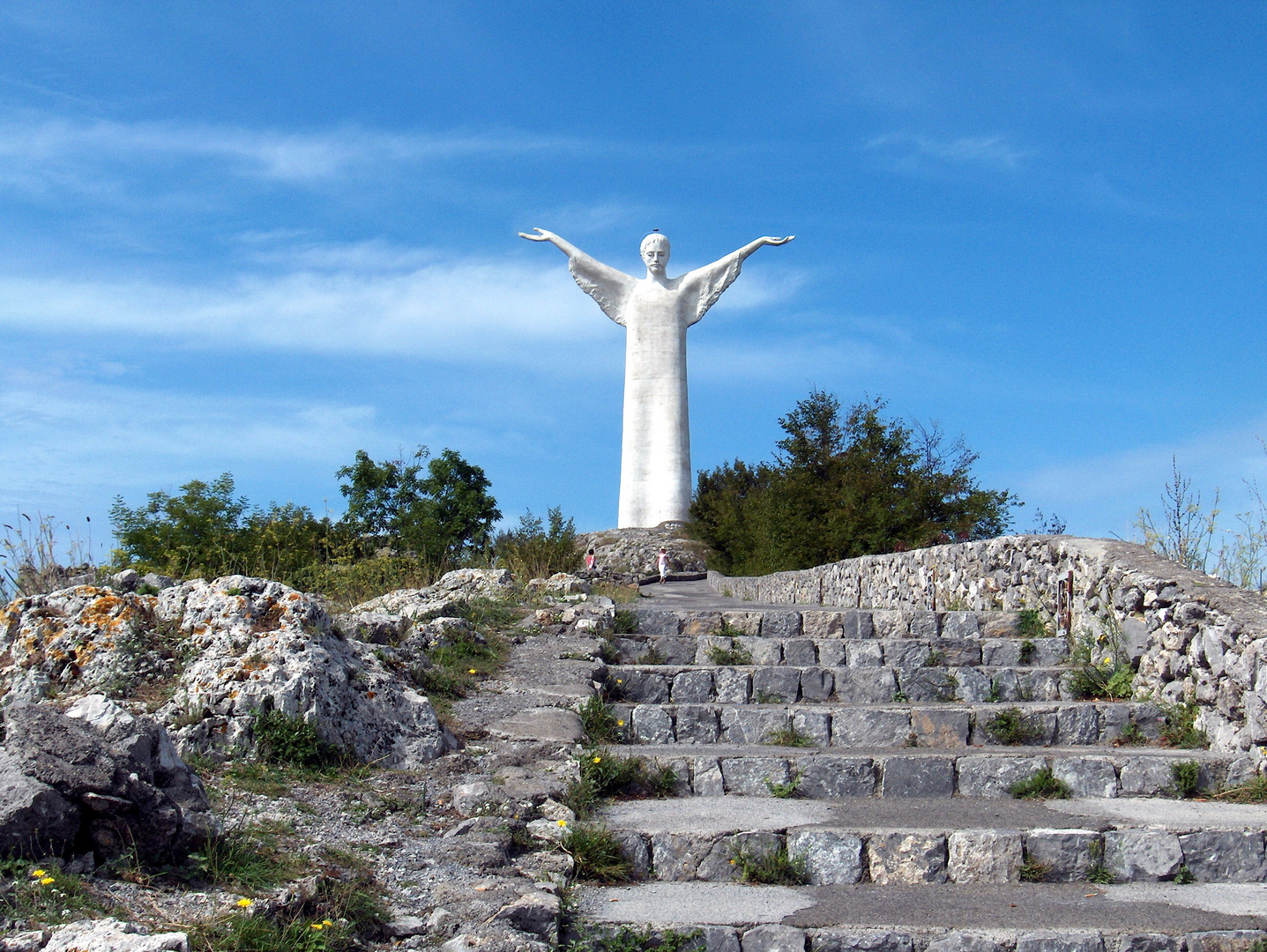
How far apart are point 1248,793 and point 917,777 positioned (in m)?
1.60

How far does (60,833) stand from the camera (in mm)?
2912

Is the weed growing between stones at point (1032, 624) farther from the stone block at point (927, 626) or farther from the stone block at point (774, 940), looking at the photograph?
the stone block at point (774, 940)

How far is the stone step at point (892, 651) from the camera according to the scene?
7180 mm

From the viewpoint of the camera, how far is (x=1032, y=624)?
775 centimetres

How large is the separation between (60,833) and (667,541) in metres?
27.1

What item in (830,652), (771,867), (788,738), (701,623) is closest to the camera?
(771,867)

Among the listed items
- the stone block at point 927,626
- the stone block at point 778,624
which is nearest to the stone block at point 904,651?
the stone block at point 927,626

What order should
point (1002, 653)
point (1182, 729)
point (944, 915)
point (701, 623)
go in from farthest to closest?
1. point (701, 623)
2. point (1002, 653)
3. point (1182, 729)
4. point (944, 915)

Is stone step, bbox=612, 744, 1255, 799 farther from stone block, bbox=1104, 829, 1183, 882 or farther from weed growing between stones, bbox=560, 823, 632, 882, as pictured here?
weed growing between stones, bbox=560, 823, 632, 882

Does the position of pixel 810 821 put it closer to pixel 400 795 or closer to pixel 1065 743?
pixel 400 795

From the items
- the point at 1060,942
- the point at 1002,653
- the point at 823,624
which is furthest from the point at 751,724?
the point at 823,624

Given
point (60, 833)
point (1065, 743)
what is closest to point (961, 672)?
point (1065, 743)

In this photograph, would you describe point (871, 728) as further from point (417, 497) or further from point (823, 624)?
point (417, 497)

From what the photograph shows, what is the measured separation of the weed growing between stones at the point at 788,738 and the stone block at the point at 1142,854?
1732mm
